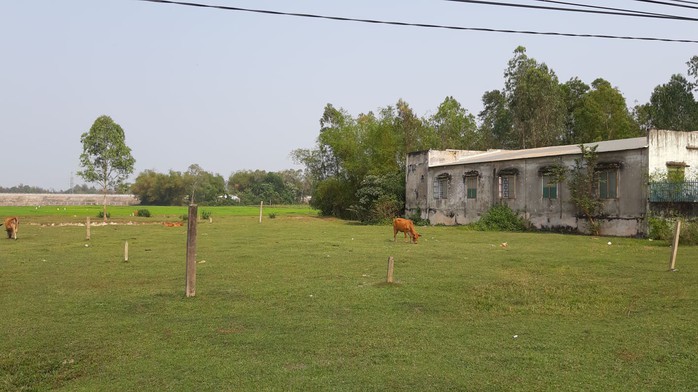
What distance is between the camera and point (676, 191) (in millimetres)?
26297

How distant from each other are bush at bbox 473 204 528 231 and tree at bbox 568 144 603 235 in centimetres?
418

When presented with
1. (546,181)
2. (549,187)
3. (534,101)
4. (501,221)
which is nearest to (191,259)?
(549,187)

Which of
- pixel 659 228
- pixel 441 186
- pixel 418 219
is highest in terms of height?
pixel 441 186

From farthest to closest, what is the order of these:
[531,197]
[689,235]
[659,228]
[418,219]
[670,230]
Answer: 1. [418,219]
2. [531,197]
3. [659,228]
4. [670,230]
5. [689,235]

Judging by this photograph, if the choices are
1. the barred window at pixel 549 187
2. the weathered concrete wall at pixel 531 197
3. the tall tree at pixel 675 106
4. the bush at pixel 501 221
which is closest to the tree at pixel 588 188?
the weathered concrete wall at pixel 531 197

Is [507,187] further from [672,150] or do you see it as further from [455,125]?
[455,125]

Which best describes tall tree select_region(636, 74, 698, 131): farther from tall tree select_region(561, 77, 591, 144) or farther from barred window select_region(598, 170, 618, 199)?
barred window select_region(598, 170, 618, 199)

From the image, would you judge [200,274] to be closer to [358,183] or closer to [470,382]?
[470,382]

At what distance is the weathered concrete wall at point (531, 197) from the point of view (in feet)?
91.1

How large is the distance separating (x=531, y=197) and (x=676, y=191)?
835 centimetres

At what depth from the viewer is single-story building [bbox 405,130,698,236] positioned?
90.1 ft

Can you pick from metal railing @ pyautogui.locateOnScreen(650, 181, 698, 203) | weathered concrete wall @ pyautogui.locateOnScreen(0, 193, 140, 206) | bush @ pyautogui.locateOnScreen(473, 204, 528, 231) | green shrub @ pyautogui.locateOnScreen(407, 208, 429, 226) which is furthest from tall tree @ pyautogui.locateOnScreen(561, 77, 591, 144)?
weathered concrete wall @ pyautogui.locateOnScreen(0, 193, 140, 206)

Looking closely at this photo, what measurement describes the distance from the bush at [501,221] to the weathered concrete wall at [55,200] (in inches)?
3371

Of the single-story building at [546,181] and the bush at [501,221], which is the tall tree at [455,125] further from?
the bush at [501,221]
